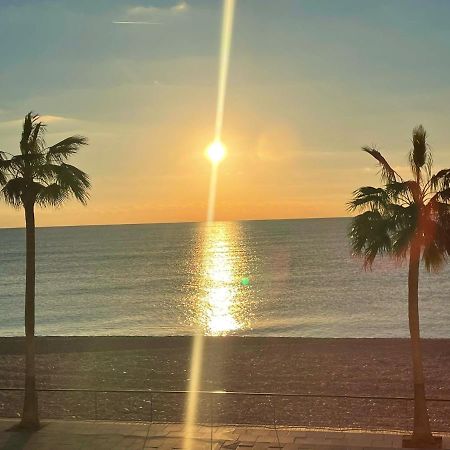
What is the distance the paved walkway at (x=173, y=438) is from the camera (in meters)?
17.6

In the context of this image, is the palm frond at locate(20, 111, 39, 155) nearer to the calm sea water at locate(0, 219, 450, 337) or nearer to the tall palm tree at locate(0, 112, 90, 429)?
the tall palm tree at locate(0, 112, 90, 429)

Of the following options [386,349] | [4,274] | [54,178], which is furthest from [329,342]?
[4,274]

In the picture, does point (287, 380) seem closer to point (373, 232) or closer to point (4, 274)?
point (373, 232)

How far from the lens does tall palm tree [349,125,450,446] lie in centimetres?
1725

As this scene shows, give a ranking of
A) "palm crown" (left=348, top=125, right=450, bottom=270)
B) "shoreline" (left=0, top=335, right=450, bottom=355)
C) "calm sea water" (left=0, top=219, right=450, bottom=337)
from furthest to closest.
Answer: "calm sea water" (left=0, top=219, right=450, bottom=337), "shoreline" (left=0, top=335, right=450, bottom=355), "palm crown" (left=348, top=125, right=450, bottom=270)

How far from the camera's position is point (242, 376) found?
35.8m

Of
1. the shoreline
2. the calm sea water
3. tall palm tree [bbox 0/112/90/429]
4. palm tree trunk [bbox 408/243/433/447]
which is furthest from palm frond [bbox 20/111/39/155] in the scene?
the calm sea water

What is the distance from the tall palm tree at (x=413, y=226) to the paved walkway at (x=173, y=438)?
1510 mm

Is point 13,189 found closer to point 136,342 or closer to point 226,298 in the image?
point 136,342

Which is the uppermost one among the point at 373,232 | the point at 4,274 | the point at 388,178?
the point at 388,178

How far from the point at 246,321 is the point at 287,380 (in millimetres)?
38328

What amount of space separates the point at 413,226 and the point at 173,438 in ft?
26.3

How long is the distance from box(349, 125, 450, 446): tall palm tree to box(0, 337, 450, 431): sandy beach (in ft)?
22.8

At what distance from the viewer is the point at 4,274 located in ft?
482
